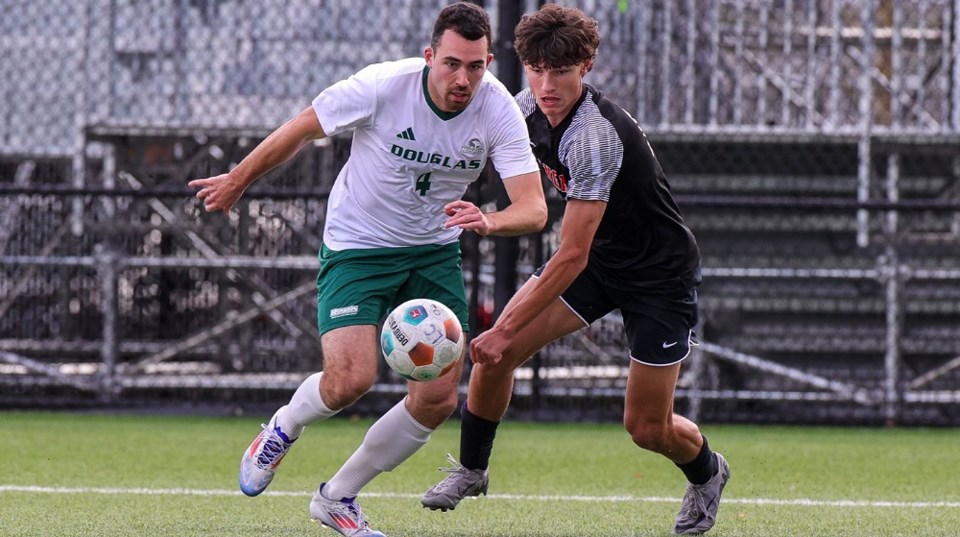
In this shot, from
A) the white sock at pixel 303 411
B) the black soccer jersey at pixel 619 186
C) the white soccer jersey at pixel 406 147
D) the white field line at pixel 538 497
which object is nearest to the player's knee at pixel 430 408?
the white sock at pixel 303 411

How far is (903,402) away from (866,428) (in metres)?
0.31

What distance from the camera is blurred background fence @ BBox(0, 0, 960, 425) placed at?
9.78m

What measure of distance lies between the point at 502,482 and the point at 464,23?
2891mm

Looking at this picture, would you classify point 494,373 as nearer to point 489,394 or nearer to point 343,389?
point 489,394

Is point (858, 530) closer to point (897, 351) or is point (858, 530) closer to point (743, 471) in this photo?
point (743, 471)

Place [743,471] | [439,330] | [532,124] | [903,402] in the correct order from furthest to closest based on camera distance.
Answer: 1. [903,402]
2. [743,471]
3. [532,124]
4. [439,330]

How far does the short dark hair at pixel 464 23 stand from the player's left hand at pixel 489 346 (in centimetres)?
107

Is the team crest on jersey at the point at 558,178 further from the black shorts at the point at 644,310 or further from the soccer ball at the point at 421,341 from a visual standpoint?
the soccer ball at the point at 421,341

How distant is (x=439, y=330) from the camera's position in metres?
5.05

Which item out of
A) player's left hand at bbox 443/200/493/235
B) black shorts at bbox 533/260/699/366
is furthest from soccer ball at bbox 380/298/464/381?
black shorts at bbox 533/260/699/366

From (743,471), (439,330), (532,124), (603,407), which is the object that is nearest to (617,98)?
(603,407)

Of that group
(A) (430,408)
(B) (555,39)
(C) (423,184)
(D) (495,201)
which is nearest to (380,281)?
(C) (423,184)

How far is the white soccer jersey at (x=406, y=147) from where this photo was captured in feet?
17.5

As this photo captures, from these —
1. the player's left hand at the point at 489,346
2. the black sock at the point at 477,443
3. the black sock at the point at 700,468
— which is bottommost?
the black sock at the point at 700,468
